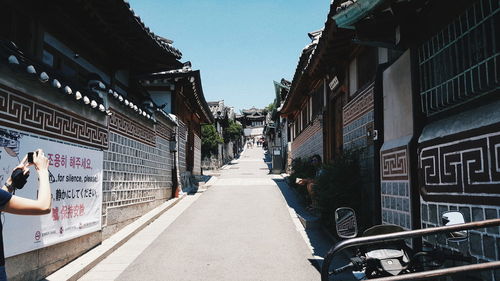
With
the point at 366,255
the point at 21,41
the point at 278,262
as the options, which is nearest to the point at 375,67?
the point at 278,262

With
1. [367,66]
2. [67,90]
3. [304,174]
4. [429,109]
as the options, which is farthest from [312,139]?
[67,90]

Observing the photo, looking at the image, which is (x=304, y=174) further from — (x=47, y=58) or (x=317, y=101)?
(x=47, y=58)

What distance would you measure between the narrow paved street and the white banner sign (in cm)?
89

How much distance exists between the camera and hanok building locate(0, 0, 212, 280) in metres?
5.32

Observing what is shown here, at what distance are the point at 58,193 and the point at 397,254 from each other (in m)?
5.29

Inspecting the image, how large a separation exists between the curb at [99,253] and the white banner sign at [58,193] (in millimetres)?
422

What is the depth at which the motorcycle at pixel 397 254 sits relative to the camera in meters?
2.47

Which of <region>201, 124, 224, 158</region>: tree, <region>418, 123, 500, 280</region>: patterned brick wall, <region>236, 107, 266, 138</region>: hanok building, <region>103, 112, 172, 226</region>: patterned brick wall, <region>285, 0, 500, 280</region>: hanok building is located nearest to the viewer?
<region>418, 123, 500, 280</region>: patterned brick wall

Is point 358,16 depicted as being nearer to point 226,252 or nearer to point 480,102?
point 480,102

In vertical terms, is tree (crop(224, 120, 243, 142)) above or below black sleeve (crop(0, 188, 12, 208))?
above

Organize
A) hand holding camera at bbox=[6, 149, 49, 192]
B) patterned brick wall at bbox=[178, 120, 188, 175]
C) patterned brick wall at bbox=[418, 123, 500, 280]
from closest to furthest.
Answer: hand holding camera at bbox=[6, 149, 49, 192] → patterned brick wall at bbox=[418, 123, 500, 280] → patterned brick wall at bbox=[178, 120, 188, 175]

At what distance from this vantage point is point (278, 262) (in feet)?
23.6

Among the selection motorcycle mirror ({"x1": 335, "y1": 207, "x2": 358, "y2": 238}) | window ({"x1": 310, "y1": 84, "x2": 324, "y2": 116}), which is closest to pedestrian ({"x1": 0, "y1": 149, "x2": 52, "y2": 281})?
motorcycle mirror ({"x1": 335, "y1": 207, "x2": 358, "y2": 238})

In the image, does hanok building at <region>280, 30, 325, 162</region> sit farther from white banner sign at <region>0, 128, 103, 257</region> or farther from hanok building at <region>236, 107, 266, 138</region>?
hanok building at <region>236, 107, 266, 138</region>
